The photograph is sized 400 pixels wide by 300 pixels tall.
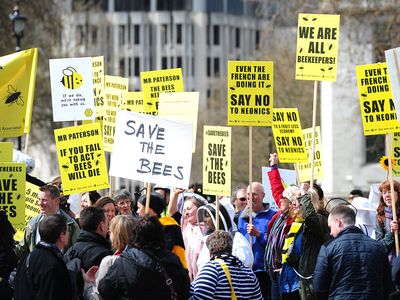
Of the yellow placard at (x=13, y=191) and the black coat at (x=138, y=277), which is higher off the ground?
the yellow placard at (x=13, y=191)

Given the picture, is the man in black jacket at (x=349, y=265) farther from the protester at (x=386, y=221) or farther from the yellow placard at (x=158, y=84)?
the yellow placard at (x=158, y=84)

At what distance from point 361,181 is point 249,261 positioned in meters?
46.9

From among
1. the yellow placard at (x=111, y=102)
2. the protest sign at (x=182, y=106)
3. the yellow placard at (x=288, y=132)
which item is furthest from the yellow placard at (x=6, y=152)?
the yellow placard at (x=288, y=132)

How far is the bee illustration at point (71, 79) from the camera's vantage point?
18800 millimetres

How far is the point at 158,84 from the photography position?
1931cm

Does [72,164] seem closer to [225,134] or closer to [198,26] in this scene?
[225,134]

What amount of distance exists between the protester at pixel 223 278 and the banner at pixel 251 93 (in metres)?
5.10

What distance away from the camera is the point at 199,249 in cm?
1460

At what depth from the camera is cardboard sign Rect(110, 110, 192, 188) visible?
14.1m

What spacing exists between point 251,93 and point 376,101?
1.60m

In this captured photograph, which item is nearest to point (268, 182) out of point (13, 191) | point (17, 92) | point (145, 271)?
point (17, 92)

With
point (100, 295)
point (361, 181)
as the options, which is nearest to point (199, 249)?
point (100, 295)

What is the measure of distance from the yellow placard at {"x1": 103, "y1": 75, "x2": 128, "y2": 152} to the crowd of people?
13.5 feet

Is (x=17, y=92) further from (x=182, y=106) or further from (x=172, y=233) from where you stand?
(x=172, y=233)
